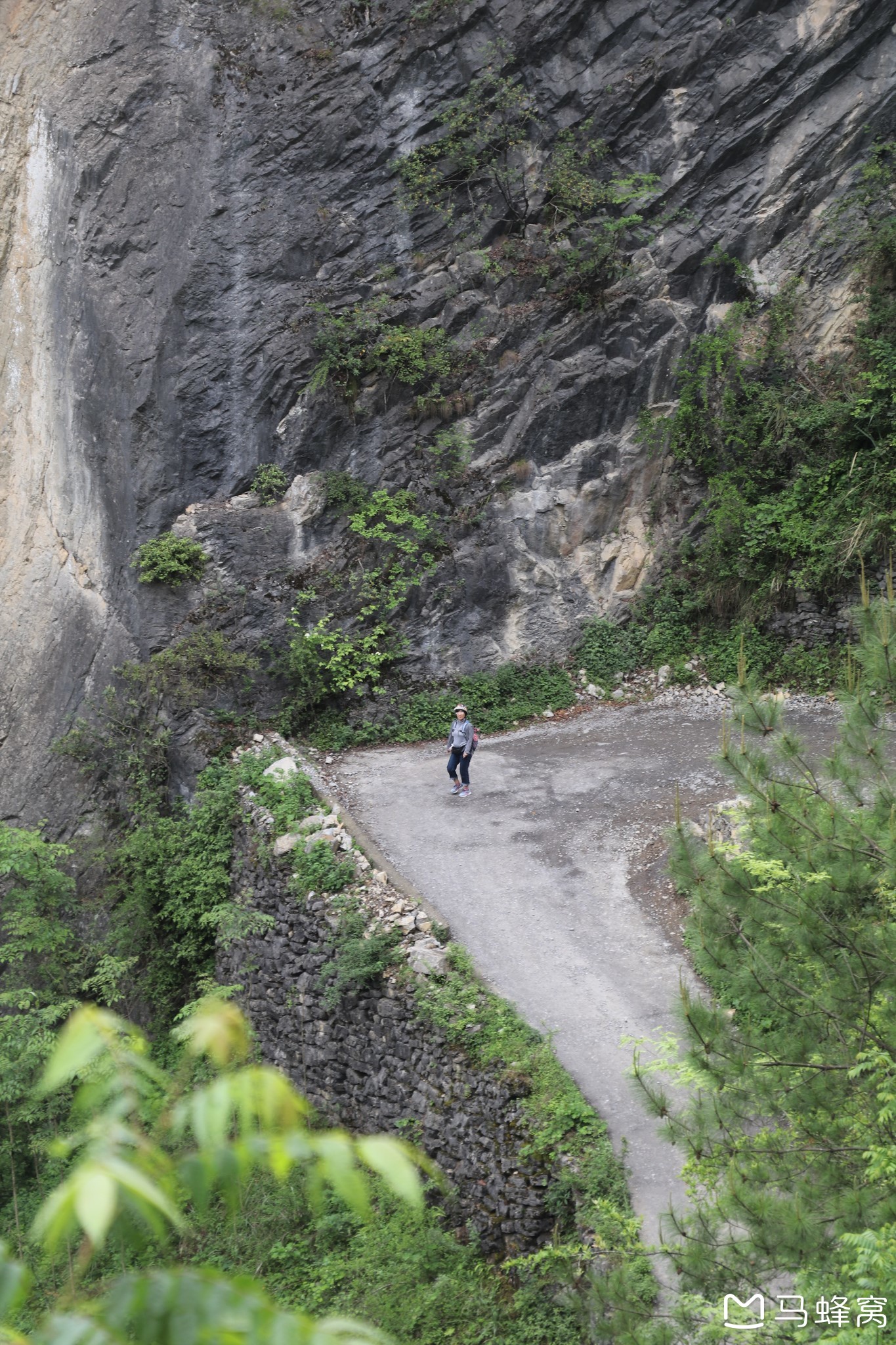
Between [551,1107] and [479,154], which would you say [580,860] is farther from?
[479,154]

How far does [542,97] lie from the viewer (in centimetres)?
1388

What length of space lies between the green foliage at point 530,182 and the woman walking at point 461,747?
7200 mm

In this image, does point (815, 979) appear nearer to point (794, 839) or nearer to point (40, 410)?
point (794, 839)

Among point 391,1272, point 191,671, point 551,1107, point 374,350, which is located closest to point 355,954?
point 551,1107

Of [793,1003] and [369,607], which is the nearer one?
[793,1003]

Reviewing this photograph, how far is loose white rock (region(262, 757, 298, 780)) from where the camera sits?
10.8 meters

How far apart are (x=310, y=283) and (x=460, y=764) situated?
7.70m

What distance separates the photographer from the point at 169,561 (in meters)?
12.5

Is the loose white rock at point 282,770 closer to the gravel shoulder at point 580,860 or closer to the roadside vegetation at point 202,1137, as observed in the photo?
the roadside vegetation at point 202,1137

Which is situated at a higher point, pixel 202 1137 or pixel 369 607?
pixel 369 607

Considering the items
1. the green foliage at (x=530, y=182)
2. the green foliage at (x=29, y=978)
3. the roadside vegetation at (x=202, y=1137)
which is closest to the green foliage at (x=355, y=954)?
the roadside vegetation at (x=202, y=1137)

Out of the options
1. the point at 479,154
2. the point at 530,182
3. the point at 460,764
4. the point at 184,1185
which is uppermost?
the point at 479,154

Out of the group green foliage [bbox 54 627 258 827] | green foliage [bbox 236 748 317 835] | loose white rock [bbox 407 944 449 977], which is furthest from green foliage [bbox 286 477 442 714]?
loose white rock [bbox 407 944 449 977]

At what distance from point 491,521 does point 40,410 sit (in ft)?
22.2
